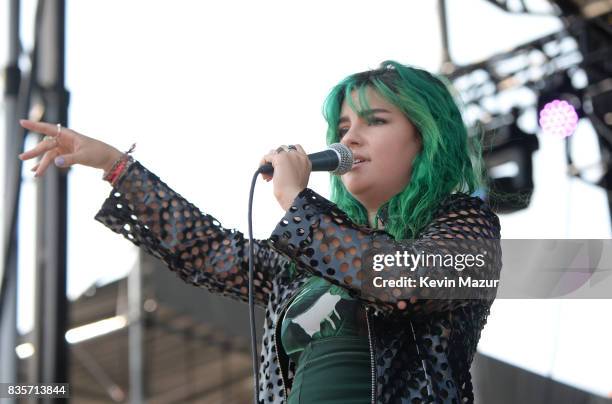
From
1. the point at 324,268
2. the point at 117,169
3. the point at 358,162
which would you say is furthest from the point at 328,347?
the point at 117,169

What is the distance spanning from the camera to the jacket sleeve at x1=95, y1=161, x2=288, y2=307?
1650 mm

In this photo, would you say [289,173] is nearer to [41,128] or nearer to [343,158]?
[343,158]

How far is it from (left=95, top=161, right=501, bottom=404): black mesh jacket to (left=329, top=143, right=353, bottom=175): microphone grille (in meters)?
0.12

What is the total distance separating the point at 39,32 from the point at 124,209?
2.07 ft

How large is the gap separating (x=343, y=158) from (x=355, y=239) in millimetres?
197

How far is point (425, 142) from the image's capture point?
4.99 ft

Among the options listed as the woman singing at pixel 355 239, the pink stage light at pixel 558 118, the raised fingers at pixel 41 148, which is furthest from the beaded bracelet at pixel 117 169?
the pink stage light at pixel 558 118

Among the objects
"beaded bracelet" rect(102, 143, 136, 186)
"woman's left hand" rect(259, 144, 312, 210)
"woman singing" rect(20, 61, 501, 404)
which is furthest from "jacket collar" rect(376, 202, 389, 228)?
"beaded bracelet" rect(102, 143, 136, 186)

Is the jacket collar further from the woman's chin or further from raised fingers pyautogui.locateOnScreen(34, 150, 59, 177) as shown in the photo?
raised fingers pyautogui.locateOnScreen(34, 150, 59, 177)

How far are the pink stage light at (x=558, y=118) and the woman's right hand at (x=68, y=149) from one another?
342cm

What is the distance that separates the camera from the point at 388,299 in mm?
1271

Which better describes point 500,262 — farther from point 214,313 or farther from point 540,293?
point 214,313

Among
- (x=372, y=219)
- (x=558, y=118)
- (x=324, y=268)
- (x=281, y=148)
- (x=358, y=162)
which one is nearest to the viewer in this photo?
(x=324, y=268)

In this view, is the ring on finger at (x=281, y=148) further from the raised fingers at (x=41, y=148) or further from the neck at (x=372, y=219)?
the raised fingers at (x=41, y=148)
